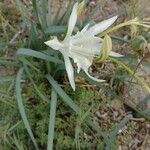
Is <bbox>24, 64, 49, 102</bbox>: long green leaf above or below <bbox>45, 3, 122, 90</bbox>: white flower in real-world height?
below

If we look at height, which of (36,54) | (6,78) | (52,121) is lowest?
(52,121)

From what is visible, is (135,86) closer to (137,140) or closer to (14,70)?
(137,140)

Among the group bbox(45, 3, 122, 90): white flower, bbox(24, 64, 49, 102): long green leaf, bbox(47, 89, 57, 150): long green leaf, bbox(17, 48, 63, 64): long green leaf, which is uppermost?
bbox(45, 3, 122, 90): white flower

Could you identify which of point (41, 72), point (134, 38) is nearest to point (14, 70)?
point (41, 72)

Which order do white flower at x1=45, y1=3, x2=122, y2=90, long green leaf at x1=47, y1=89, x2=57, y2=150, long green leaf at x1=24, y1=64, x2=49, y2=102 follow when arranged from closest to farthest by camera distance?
1. white flower at x1=45, y1=3, x2=122, y2=90
2. long green leaf at x1=47, y1=89, x2=57, y2=150
3. long green leaf at x1=24, y1=64, x2=49, y2=102

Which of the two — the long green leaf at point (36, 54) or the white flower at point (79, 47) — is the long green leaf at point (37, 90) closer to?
the long green leaf at point (36, 54)

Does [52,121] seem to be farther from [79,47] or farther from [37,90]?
[79,47]

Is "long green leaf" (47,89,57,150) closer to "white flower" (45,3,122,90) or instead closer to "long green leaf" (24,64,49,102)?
"long green leaf" (24,64,49,102)

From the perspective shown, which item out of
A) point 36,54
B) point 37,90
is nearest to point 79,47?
point 36,54

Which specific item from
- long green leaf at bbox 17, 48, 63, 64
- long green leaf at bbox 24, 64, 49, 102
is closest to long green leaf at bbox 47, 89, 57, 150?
long green leaf at bbox 24, 64, 49, 102

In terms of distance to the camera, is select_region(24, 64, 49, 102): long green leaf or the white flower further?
select_region(24, 64, 49, 102): long green leaf

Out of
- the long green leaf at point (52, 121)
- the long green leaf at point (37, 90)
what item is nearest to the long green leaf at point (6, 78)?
the long green leaf at point (37, 90)
